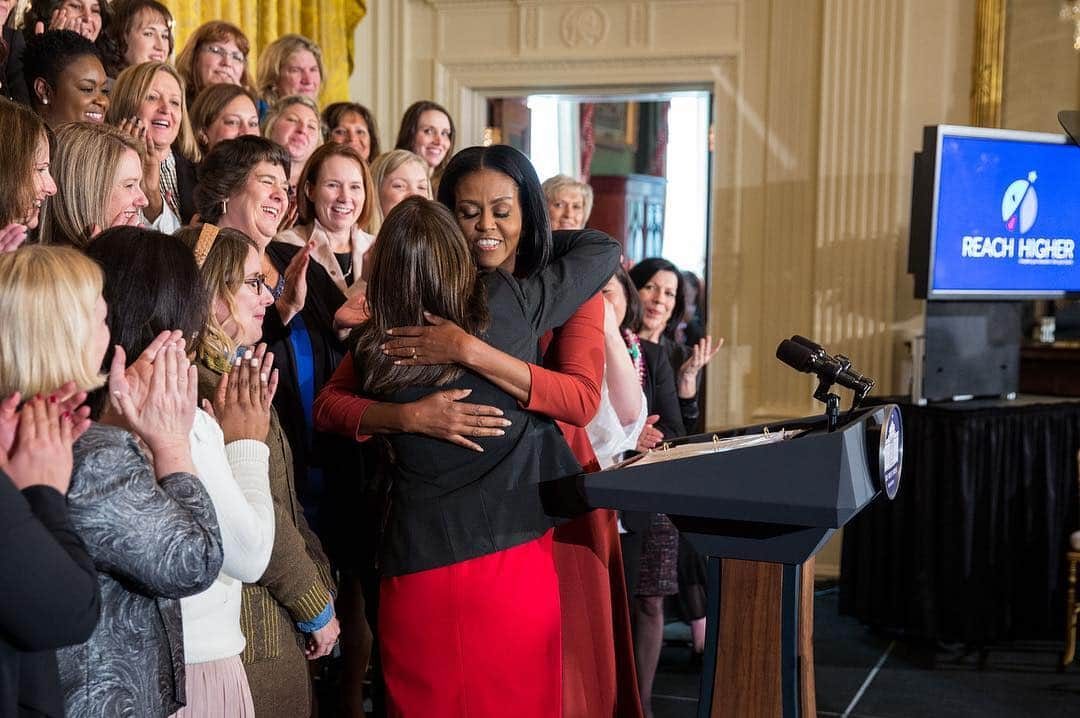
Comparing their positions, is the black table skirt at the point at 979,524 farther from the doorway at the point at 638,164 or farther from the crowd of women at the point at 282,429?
the doorway at the point at 638,164

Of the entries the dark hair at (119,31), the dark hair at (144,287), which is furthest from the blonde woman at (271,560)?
the dark hair at (119,31)

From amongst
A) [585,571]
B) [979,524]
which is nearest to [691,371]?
[979,524]

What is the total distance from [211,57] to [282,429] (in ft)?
6.77

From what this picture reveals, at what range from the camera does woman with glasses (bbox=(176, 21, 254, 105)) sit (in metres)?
3.98

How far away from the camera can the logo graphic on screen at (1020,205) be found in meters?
4.63

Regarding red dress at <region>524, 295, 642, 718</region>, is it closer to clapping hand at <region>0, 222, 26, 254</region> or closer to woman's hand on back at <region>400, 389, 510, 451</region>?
woman's hand on back at <region>400, 389, 510, 451</region>

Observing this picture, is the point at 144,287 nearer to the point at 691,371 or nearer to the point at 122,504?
the point at 122,504

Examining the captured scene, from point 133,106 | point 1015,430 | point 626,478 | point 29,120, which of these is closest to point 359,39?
point 133,106

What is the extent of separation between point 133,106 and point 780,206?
11.2 ft

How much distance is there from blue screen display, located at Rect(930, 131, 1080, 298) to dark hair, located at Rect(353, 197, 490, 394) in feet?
9.57

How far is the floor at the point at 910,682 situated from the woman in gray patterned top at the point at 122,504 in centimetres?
245

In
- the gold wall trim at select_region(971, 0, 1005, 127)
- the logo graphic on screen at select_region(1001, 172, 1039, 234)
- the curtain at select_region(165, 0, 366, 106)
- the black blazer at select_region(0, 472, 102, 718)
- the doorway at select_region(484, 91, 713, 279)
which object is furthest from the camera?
the doorway at select_region(484, 91, 713, 279)

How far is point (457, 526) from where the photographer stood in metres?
2.04

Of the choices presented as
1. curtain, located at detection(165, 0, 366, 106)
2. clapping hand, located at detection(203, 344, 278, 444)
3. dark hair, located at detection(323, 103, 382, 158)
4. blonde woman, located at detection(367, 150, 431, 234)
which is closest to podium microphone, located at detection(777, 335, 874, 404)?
clapping hand, located at detection(203, 344, 278, 444)
